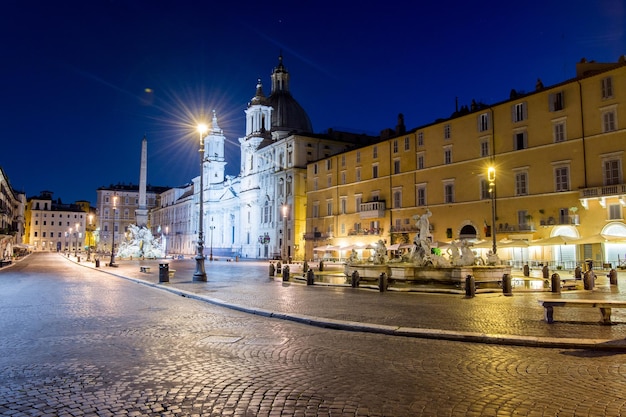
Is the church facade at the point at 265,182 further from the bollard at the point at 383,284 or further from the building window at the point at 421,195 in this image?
the bollard at the point at 383,284

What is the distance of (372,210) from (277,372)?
48.2 m

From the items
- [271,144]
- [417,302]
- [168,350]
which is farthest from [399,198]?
[168,350]

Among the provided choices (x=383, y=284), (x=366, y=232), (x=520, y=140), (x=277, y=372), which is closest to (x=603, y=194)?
(x=520, y=140)

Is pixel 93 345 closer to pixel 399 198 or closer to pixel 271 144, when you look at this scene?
pixel 399 198

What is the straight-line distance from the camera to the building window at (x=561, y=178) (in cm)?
3697

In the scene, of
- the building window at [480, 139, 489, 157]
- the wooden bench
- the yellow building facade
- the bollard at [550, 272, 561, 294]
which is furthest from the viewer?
the building window at [480, 139, 489, 157]

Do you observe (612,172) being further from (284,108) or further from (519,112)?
(284,108)

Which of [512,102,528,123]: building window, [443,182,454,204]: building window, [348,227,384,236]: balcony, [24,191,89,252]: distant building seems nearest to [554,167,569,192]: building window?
[512,102,528,123]: building window

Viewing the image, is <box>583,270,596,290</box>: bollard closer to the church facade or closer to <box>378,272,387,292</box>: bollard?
<box>378,272,387,292</box>: bollard

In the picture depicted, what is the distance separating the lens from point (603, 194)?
3328cm

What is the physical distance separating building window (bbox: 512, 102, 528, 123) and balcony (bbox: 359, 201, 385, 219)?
57.4ft

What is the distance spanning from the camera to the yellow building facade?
34250 mm

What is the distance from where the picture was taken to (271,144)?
7912 centimetres

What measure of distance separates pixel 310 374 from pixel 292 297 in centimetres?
1063
